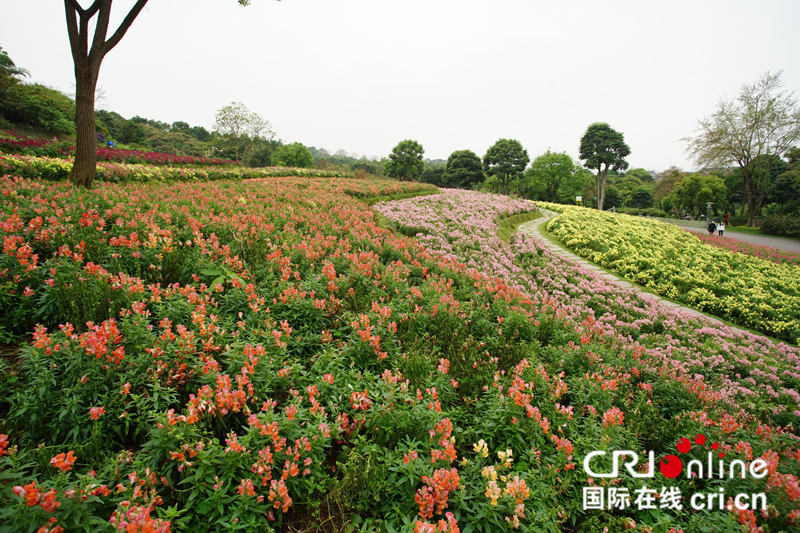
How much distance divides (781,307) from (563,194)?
57.7 m

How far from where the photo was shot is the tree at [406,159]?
140 ft

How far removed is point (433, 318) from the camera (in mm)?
4273

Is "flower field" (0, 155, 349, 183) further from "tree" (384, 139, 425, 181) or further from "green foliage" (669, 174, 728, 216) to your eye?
"green foliage" (669, 174, 728, 216)

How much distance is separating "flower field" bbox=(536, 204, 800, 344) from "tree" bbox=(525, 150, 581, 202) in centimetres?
3639

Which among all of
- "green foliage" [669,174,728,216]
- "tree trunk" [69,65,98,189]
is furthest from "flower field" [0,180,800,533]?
"green foliage" [669,174,728,216]

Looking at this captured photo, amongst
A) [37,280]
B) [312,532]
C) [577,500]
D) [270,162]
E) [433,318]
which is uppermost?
[270,162]

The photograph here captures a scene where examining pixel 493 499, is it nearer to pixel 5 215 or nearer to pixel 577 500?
pixel 577 500

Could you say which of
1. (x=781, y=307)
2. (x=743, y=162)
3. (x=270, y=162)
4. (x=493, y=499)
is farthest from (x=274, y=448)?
(x=270, y=162)

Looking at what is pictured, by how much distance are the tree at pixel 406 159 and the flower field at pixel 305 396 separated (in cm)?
3965

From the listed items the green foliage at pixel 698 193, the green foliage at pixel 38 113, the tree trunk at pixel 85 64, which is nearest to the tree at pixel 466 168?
the green foliage at pixel 698 193

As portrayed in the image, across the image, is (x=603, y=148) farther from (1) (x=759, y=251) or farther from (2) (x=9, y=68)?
(2) (x=9, y=68)

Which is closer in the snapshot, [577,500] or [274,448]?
[274,448]

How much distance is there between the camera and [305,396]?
2594 mm

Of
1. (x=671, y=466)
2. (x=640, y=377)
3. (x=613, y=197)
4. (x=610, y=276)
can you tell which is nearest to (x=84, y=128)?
(x=671, y=466)
